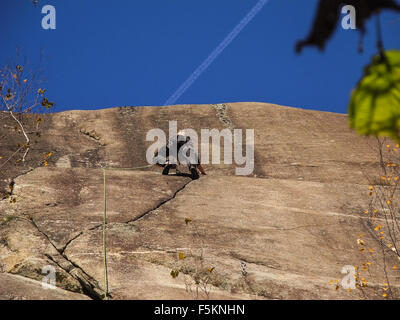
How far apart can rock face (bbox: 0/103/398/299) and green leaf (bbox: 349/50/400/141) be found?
482 centimetres

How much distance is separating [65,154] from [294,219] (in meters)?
7.03

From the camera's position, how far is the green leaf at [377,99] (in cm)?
61

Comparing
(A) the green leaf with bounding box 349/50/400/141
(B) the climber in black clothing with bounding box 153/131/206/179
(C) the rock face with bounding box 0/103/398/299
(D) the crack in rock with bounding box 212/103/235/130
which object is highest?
(D) the crack in rock with bounding box 212/103/235/130

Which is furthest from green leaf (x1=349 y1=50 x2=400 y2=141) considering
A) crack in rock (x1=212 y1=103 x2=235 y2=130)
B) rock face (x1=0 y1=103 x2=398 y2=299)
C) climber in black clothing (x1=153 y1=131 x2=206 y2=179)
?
crack in rock (x1=212 y1=103 x2=235 y2=130)

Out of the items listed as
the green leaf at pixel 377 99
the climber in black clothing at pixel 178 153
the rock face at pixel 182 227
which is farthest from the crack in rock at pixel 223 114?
the green leaf at pixel 377 99

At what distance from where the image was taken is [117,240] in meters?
6.29

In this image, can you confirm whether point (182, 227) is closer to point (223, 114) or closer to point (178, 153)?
point (178, 153)

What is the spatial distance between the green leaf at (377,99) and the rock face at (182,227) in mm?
4819

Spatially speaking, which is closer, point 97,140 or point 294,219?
point 294,219

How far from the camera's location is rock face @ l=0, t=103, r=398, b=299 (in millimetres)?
5516

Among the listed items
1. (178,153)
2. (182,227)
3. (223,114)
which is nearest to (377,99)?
(182,227)

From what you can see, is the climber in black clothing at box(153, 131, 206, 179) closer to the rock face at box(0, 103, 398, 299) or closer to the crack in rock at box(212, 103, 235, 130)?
the rock face at box(0, 103, 398, 299)
